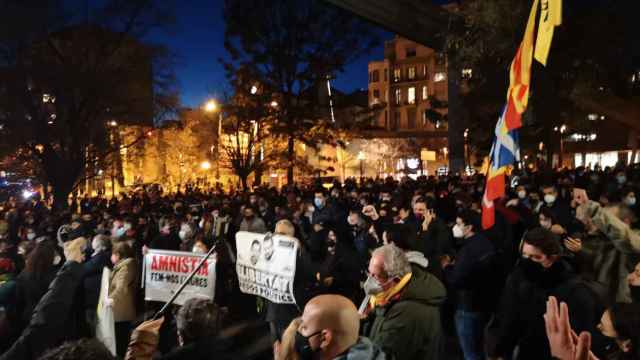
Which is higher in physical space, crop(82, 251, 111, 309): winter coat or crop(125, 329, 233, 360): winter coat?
crop(125, 329, 233, 360): winter coat

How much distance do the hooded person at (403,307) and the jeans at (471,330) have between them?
2.01m

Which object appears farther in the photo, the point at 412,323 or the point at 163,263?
the point at 163,263

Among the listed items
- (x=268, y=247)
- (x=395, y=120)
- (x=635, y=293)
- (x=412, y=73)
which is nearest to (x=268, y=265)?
(x=268, y=247)

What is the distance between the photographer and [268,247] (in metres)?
5.75

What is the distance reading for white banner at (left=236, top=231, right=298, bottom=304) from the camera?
547 centimetres

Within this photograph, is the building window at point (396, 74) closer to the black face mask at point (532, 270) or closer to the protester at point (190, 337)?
the black face mask at point (532, 270)

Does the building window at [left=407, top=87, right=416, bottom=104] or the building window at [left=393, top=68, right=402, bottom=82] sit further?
the building window at [left=393, top=68, right=402, bottom=82]

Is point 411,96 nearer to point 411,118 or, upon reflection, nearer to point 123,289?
point 411,118

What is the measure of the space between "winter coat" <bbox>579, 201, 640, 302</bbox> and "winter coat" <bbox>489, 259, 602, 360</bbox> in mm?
1407

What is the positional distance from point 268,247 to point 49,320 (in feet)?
7.64

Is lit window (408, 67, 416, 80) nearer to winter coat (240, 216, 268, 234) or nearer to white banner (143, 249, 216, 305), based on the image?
winter coat (240, 216, 268, 234)

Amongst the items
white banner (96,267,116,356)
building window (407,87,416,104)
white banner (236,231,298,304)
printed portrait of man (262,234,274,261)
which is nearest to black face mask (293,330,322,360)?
white banner (96,267,116,356)

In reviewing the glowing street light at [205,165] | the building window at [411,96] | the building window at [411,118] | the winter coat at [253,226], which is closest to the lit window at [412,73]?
the building window at [411,96]

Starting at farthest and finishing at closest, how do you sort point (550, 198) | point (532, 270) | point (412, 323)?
point (550, 198) < point (532, 270) < point (412, 323)
